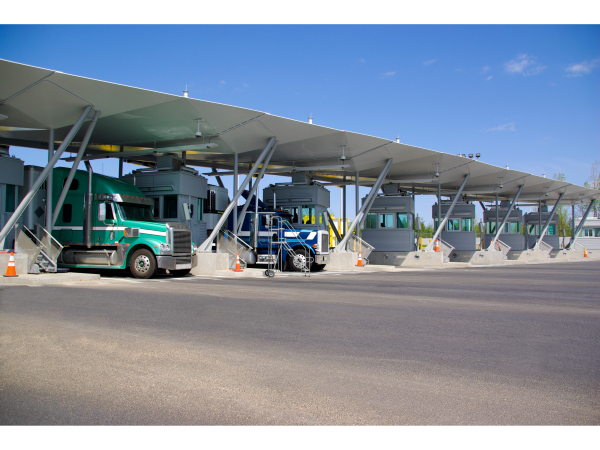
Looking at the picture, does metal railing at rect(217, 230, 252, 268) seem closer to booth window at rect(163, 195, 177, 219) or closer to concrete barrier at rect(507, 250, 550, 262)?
booth window at rect(163, 195, 177, 219)

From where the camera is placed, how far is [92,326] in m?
6.19

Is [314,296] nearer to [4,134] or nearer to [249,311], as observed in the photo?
[249,311]

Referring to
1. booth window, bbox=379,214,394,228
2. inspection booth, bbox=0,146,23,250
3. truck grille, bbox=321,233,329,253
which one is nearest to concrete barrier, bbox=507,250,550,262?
booth window, bbox=379,214,394,228

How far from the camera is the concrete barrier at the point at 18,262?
39.9 ft

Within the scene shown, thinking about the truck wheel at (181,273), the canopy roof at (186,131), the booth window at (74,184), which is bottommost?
the truck wheel at (181,273)

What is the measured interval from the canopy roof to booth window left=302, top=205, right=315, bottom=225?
84.2 inches

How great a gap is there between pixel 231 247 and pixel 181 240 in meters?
3.75

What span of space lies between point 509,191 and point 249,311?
112 feet

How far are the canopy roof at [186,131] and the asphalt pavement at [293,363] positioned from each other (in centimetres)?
684

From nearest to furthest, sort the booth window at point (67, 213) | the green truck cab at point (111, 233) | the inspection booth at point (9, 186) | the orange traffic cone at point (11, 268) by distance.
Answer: the orange traffic cone at point (11, 268), the inspection booth at point (9, 186), the green truck cab at point (111, 233), the booth window at point (67, 213)

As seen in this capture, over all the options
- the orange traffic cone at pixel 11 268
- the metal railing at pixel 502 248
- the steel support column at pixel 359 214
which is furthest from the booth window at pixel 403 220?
the orange traffic cone at pixel 11 268

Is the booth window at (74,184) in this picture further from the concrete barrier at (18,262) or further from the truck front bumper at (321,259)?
the truck front bumper at (321,259)

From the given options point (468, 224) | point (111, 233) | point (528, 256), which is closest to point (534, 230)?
point (528, 256)

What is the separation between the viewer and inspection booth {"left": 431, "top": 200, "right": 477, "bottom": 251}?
103 feet
